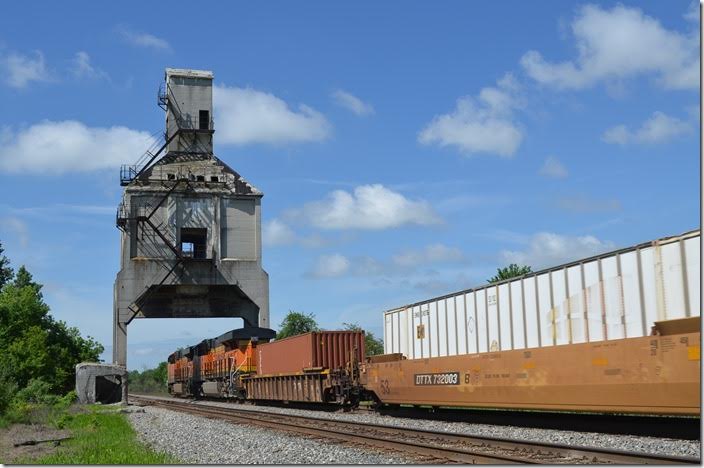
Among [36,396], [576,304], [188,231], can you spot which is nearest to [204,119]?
[188,231]

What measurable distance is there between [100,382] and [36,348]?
4.74 metres

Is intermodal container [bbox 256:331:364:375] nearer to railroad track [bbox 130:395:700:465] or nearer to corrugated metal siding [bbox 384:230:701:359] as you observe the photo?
corrugated metal siding [bbox 384:230:701:359]

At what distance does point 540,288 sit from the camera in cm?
1805

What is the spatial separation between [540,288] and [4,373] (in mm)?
20723

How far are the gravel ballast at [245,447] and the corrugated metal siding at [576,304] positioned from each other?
19.1 ft

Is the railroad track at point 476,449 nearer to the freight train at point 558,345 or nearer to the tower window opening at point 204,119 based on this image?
the freight train at point 558,345

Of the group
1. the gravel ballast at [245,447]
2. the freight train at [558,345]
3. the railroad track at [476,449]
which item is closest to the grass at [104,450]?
the gravel ballast at [245,447]

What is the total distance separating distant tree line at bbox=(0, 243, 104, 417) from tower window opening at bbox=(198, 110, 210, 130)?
17.7 metres

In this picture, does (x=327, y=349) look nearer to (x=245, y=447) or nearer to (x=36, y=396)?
(x=245, y=447)

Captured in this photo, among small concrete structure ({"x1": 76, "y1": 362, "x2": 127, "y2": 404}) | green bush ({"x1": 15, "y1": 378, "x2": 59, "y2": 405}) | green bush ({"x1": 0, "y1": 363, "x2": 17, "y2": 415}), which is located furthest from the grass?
small concrete structure ({"x1": 76, "y1": 362, "x2": 127, "y2": 404})

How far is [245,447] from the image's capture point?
1536 centimetres

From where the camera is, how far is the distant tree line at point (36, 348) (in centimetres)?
4022

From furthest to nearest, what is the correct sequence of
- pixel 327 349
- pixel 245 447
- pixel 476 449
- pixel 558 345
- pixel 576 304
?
pixel 327 349, pixel 558 345, pixel 576 304, pixel 245 447, pixel 476 449

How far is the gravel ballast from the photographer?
13234mm
